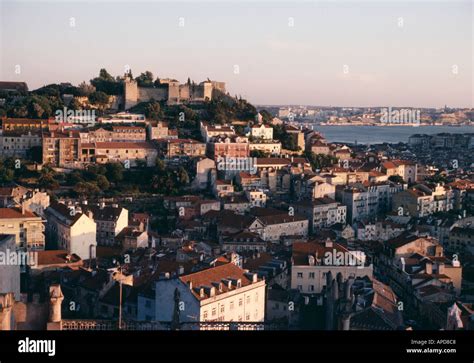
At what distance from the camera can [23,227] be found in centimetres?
946

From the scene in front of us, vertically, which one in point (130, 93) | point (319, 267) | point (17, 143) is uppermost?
point (130, 93)

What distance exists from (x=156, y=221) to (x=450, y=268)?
5647 millimetres

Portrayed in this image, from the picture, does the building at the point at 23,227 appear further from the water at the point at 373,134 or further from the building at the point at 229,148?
the water at the point at 373,134

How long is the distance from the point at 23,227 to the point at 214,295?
452 cm

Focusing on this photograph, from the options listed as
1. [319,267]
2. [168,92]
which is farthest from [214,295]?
[168,92]

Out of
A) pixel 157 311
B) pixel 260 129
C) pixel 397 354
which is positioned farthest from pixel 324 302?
pixel 260 129

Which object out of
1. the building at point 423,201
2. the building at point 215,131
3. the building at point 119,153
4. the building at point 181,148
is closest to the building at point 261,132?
the building at point 215,131

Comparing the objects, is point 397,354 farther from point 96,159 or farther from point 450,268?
point 96,159

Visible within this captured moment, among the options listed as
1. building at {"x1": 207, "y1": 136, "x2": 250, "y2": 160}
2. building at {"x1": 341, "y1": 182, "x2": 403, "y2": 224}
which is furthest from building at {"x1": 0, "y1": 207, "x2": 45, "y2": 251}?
building at {"x1": 207, "y1": 136, "x2": 250, "y2": 160}

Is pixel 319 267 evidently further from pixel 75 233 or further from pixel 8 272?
pixel 8 272

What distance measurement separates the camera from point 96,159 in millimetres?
15750

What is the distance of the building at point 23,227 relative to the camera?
→ 30.6 feet

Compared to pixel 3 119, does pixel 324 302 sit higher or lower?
lower

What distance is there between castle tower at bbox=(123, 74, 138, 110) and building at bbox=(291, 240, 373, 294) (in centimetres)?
1330
